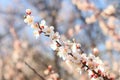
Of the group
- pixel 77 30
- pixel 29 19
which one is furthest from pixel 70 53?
pixel 77 30

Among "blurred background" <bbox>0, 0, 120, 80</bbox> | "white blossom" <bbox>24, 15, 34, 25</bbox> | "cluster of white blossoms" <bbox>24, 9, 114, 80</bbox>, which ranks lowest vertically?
"cluster of white blossoms" <bbox>24, 9, 114, 80</bbox>

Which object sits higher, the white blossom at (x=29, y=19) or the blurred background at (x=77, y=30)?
the blurred background at (x=77, y=30)

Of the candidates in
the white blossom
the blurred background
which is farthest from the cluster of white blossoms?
the blurred background

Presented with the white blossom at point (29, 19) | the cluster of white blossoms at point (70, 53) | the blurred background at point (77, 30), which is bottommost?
the cluster of white blossoms at point (70, 53)

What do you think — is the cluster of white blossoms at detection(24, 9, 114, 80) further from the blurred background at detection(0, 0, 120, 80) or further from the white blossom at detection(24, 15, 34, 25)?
the blurred background at detection(0, 0, 120, 80)

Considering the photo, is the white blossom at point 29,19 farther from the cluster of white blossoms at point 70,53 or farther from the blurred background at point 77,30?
the blurred background at point 77,30

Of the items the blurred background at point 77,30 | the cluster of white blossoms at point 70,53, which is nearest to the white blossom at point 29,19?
the cluster of white blossoms at point 70,53

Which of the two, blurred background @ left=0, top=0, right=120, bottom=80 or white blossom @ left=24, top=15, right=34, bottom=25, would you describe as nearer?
white blossom @ left=24, top=15, right=34, bottom=25

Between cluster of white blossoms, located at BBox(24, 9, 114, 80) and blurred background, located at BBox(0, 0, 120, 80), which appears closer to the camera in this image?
cluster of white blossoms, located at BBox(24, 9, 114, 80)

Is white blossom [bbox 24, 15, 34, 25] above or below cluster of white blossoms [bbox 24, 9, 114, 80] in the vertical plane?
above

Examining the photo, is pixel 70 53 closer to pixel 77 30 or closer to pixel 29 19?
pixel 29 19
